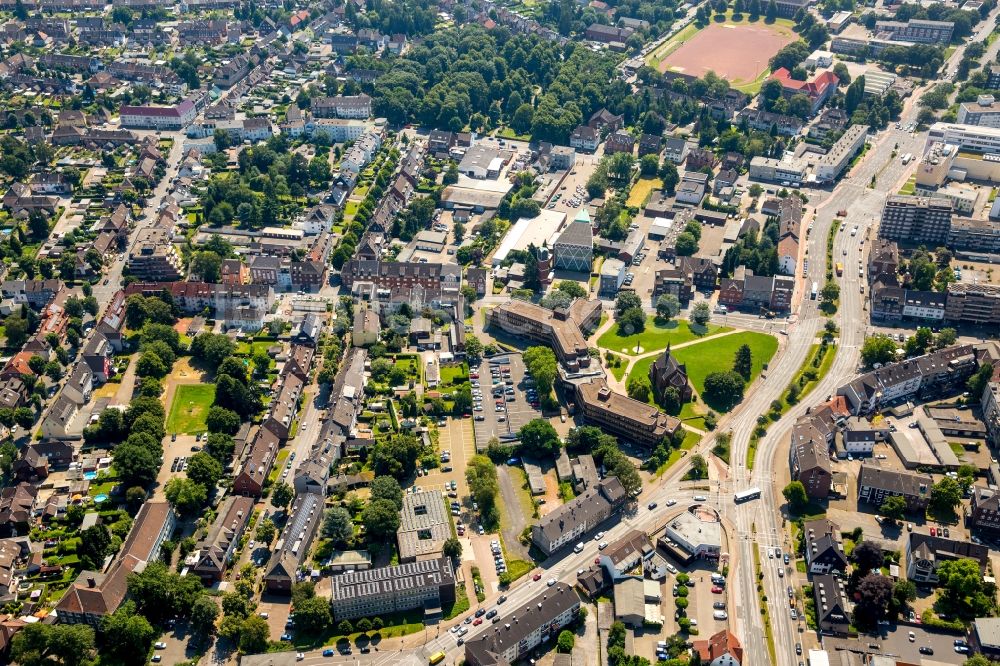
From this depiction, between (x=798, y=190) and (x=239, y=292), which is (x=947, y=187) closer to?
(x=798, y=190)

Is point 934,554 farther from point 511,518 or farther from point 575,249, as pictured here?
point 575,249

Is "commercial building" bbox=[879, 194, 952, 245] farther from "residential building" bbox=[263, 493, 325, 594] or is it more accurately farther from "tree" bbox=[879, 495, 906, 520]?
"residential building" bbox=[263, 493, 325, 594]

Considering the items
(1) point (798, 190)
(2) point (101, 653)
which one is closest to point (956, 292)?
(1) point (798, 190)

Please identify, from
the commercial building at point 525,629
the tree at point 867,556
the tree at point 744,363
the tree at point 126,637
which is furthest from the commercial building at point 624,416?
the tree at point 126,637

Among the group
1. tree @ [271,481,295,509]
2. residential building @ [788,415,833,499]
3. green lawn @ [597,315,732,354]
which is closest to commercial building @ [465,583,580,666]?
tree @ [271,481,295,509]

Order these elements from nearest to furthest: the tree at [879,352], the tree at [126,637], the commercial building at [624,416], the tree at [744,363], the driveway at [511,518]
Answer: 1. the tree at [126,637]
2. the driveway at [511,518]
3. the commercial building at [624,416]
4. the tree at [744,363]
5. the tree at [879,352]

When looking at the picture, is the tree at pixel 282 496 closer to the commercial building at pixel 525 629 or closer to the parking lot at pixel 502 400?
Result: the parking lot at pixel 502 400

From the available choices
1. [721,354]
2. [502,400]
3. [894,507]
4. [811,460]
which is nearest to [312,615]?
[502,400]
